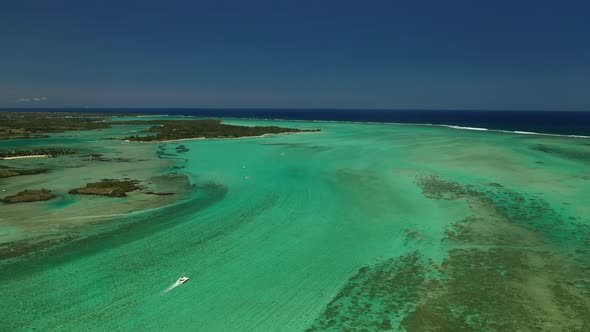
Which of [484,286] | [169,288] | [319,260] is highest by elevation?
Result: [484,286]

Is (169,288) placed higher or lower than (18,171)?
lower

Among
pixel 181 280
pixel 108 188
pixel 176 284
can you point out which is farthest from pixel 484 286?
pixel 108 188

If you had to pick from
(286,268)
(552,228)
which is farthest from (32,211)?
(552,228)

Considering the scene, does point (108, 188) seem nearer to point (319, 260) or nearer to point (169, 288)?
point (169, 288)

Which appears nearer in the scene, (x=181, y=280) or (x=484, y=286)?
(x=484, y=286)

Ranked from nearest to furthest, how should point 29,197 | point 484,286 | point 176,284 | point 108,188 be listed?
point 484,286 → point 176,284 → point 29,197 → point 108,188

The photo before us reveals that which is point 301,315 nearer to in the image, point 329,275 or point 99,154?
point 329,275

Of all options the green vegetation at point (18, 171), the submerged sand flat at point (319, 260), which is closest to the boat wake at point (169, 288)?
the submerged sand flat at point (319, 260)
